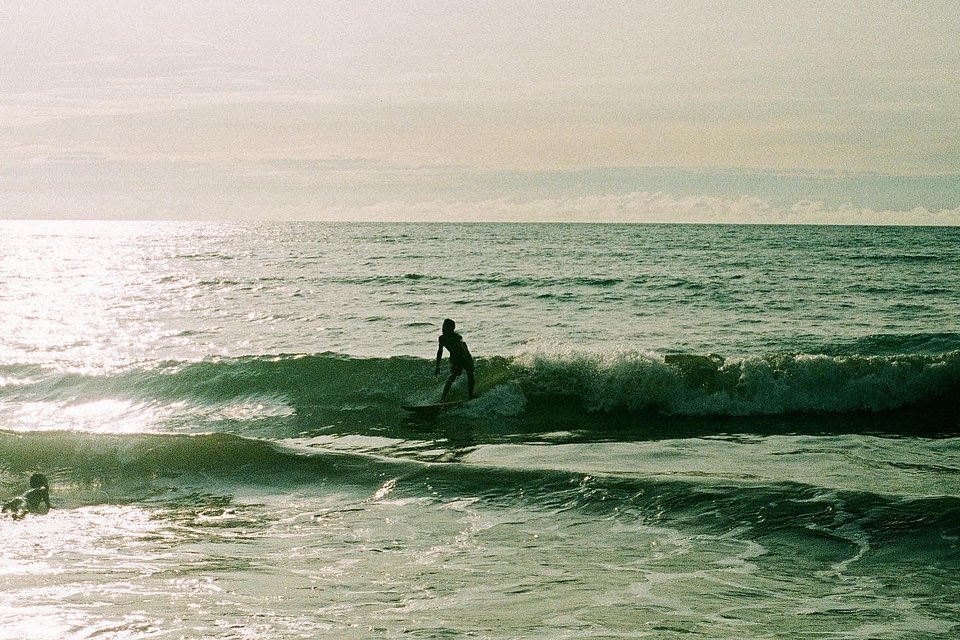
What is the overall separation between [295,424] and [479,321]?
12307 mm

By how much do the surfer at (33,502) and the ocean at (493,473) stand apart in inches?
10.4

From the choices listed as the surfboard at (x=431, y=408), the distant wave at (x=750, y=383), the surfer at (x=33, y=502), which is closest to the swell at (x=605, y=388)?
the distant wave at (x=750, y=383)

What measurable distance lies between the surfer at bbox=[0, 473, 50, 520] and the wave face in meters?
6.05

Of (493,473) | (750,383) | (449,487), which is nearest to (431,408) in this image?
(493,473)

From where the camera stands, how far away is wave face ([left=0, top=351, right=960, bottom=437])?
1841cm

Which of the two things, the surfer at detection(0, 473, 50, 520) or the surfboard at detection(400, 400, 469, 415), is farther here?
the surfboard at detection(400, 400, 469, 415)

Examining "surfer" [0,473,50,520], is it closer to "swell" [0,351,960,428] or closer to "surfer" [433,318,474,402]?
"swell" [0,351,960,428]

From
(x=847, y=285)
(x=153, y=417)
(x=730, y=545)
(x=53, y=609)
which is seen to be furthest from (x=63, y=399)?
(x=847, y=285)

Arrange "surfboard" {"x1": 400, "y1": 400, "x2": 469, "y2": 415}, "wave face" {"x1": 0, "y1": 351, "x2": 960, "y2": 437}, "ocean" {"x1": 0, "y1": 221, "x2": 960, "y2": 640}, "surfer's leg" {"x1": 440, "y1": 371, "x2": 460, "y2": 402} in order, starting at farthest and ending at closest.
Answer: "wave face" {"x1": 0, "y1": 351, "x2": 960, "y2": 437} < "surfer's leg" {"x1": 440, "y1": 371, "x2": 460, "y2": 402} < "surfboard" {"x1": 400, "y1": 400, "x2": 469, "y2": 415} < "ocean" {"x1": 0, "y1": 221, "x2": 960, "y2": 640}

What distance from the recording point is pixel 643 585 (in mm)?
7953

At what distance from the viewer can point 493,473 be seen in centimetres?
1223

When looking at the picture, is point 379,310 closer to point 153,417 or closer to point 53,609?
point 153,417

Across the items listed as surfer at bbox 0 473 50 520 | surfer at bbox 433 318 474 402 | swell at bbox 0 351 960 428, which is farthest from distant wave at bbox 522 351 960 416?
surfer at bbox 0 473 50 520

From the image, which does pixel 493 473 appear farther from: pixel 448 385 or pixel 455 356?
pixel 455 356
